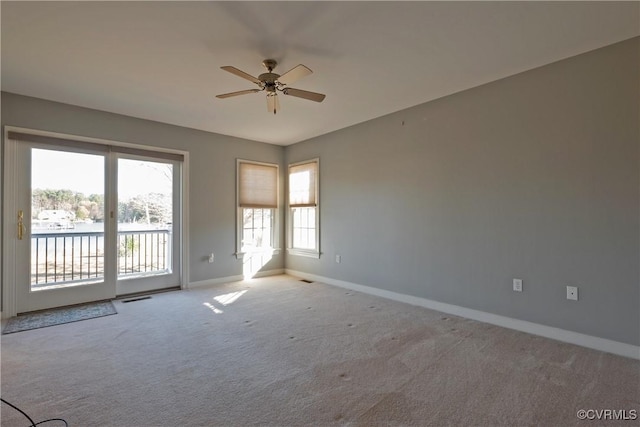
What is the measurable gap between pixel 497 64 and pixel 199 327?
3.95 m

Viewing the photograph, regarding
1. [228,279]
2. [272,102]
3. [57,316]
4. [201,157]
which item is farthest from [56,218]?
A: [272,102]

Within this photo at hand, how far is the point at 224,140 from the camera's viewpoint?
17.3 ft

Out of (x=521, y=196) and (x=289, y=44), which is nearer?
(x=289, y=44)

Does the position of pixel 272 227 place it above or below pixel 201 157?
below

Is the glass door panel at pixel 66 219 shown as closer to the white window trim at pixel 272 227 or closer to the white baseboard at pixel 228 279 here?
the white baseboard at pixel 228 279

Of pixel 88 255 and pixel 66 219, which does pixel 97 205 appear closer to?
pixel 66 219

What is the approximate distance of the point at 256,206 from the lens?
18.6ft

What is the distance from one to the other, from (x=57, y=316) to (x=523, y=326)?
5.07 m

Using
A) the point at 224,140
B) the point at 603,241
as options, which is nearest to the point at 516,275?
the point at 603,241

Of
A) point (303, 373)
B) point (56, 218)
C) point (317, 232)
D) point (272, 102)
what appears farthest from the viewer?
point (317, 232)

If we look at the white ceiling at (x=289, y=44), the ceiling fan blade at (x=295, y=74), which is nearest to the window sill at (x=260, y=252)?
the white ceiling at (x=289, y=44)

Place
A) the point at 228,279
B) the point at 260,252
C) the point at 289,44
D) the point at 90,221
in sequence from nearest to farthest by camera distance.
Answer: the point at 289,44 → the point at 90,221 → the point at 228,279 → the point at 260,252

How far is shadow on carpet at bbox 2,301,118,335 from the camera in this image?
3203mm

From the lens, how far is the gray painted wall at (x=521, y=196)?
255 cm
